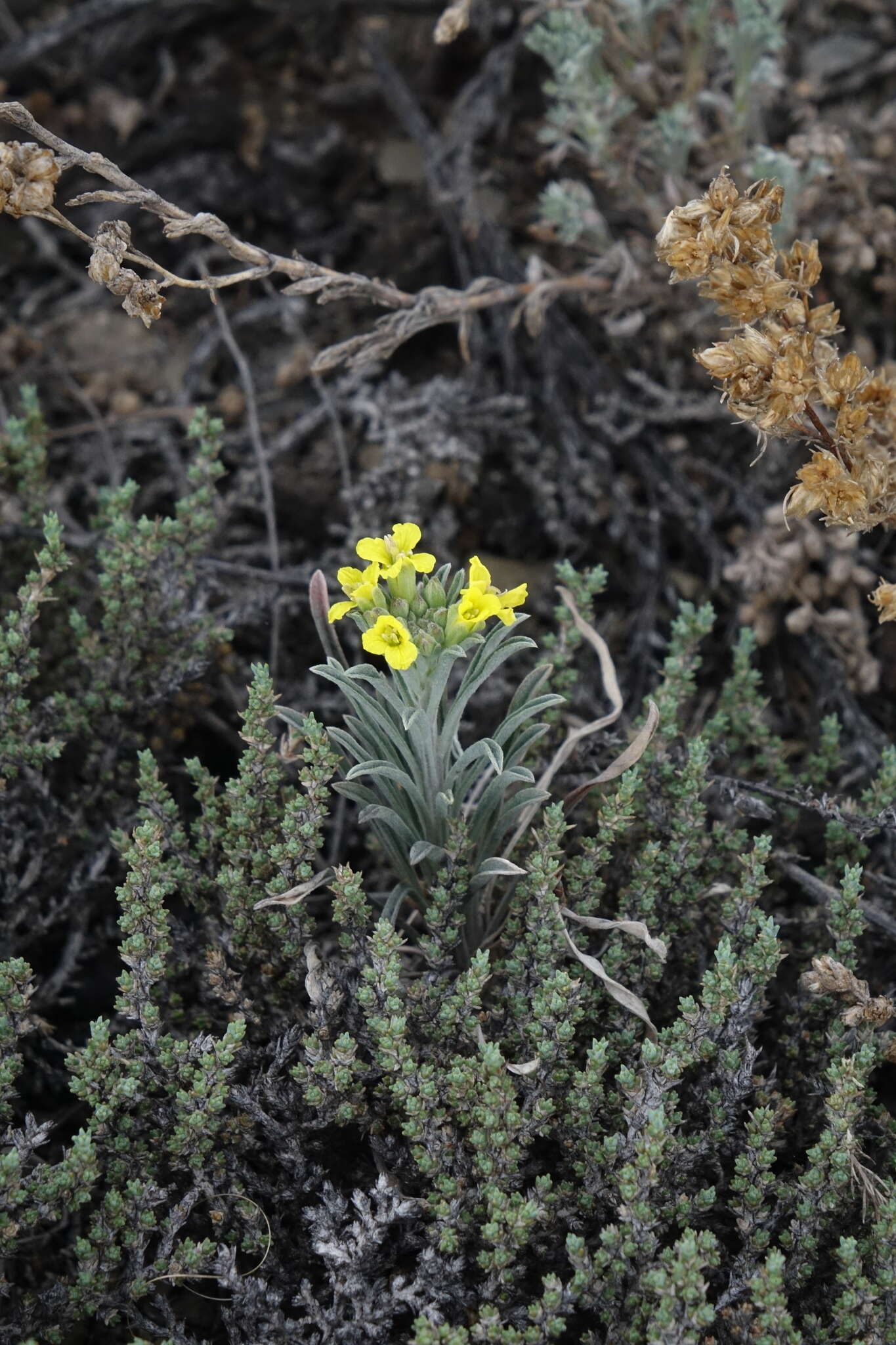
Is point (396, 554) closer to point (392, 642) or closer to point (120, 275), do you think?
point (392, 642)

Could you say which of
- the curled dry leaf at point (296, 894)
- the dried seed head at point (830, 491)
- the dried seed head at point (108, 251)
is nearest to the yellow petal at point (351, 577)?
the curled dry leaf at point (296, 894)

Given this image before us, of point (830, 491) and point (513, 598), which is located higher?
point (513, 598)

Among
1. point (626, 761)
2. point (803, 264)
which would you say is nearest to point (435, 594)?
point (626, 761)

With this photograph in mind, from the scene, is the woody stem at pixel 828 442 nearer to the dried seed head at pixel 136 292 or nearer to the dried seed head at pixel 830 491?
the dried seed head at pixel 830 491

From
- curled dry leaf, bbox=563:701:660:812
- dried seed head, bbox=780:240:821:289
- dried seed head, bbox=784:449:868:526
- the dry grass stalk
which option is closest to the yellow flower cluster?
curled dry leaf, bbox=563:701:660:812

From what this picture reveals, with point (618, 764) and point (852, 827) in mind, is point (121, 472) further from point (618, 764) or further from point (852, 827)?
point (852, 827)

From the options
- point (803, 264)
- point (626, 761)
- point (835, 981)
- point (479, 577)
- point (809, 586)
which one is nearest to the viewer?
point (479, 577)
